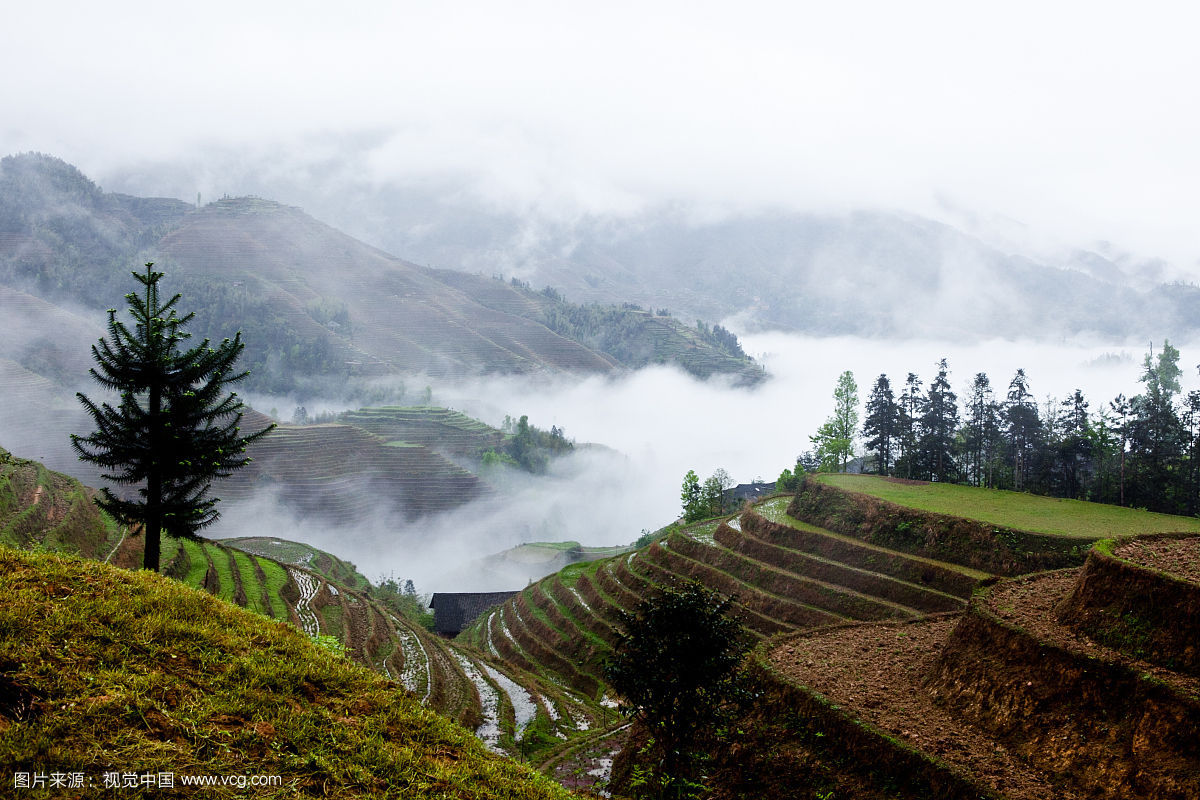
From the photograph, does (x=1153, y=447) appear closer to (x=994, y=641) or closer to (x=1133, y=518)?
(x=1133, y=518)

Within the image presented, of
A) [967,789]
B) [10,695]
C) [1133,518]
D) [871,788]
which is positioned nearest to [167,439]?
[10,695]

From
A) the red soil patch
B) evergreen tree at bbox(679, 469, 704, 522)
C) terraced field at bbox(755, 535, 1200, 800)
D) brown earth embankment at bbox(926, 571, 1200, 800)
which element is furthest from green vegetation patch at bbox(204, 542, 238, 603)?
evergreen tree at bbox(679, 469, 704, 522)

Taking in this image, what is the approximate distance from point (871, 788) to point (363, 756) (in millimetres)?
13647

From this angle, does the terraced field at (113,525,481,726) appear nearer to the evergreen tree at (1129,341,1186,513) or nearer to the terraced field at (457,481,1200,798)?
the terraced field at (457,481,1200,798)

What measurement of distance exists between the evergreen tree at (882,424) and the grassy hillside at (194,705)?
59.2 metres

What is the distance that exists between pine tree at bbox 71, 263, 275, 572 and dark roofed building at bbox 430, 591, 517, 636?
51.4 m

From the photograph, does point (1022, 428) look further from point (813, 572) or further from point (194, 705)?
point (194, 705)

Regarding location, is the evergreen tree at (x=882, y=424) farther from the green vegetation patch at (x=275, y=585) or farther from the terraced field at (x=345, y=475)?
the terraced field at (x=345, y=475)

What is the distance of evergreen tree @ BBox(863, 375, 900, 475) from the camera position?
6044 centimetres

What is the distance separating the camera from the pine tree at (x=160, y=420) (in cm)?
1773

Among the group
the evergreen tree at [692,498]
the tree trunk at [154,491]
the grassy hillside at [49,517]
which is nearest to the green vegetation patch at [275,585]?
the grassy hillside at [49,517]

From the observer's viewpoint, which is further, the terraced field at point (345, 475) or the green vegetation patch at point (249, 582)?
the terraced field at point (345, 475)

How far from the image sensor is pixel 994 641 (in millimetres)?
17719

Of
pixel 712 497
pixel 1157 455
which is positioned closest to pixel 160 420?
pixel 1157 455
